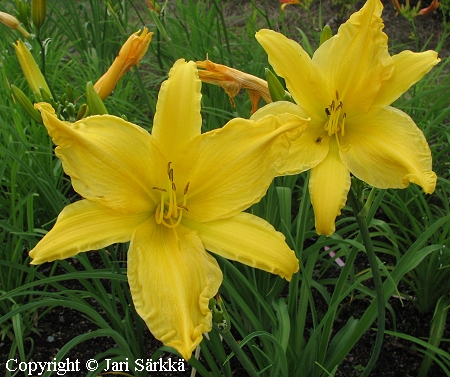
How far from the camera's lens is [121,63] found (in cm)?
163

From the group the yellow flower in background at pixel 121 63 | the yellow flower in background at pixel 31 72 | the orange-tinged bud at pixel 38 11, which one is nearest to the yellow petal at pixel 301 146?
the yellow flower in background at pixel 121 63

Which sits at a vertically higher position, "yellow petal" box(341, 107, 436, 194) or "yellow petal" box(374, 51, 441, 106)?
"yellow petal" box(374, 51, 441, 106)

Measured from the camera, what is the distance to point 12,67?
337 centimetres

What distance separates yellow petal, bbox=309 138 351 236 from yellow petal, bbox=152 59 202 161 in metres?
0.30

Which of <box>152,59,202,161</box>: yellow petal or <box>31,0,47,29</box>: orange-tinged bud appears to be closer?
<box>152,59,202,161</box>: yellow petal

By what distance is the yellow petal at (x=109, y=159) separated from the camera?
1.05m

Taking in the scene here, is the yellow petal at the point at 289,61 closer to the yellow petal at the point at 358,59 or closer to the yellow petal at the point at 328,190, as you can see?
the yellow petal at the point at 358,59

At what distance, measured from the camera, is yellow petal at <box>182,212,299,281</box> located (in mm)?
1084

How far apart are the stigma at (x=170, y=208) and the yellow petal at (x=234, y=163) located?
27 mm

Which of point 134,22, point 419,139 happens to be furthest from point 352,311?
point 134,22

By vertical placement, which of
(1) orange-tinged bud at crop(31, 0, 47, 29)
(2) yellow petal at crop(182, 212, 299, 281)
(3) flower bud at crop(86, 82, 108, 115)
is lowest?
(2) yellow petal at crop(182, 212, 299, 281)

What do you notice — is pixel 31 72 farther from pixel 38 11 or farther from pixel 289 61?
pixel 289 61

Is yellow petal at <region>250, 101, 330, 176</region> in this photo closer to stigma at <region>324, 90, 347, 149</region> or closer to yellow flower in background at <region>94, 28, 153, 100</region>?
stigma at <region>324, 90, 347, 149</region>

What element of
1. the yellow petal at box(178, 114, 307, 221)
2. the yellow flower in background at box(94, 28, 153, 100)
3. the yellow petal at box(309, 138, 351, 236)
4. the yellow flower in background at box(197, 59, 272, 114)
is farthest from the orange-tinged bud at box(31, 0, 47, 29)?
the yellow petal at box(309, 138, 351, 236)
